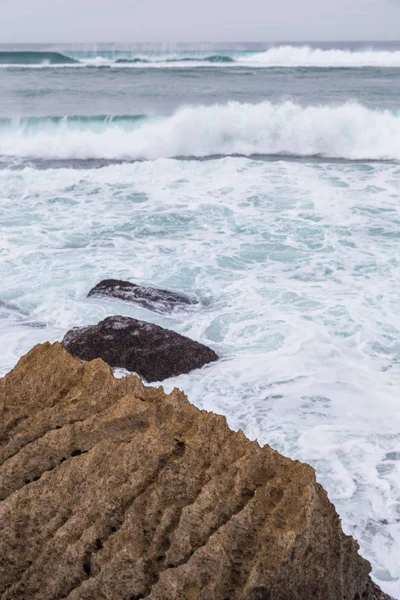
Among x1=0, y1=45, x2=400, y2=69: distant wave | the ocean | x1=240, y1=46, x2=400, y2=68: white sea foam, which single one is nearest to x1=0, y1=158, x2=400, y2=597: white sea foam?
the ocean

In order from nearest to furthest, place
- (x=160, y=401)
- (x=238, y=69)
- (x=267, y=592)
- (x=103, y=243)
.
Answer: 1. (x=267, y=592)
2. (x=160, y=401)
3. (x=103, y=243)
4. (x=238, y=69)

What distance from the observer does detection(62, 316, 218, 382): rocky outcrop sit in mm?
6273

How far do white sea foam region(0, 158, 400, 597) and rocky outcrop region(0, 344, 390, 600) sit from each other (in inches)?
59.4

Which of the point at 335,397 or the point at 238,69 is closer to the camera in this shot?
the point at 335,397

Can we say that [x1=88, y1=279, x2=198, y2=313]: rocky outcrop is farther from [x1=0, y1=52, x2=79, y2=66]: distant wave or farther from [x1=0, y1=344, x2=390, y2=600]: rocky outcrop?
[x1=0, y1=52, x2=79, y2=66]: distant wave

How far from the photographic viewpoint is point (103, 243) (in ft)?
35.5

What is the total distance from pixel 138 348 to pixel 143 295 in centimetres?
189

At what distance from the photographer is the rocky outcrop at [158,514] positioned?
2535mm

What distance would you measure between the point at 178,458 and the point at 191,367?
3.54m

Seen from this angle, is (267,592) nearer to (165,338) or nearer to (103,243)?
(165,338)

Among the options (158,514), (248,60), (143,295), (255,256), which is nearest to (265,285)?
(255,256)

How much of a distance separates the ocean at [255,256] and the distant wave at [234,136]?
78mm

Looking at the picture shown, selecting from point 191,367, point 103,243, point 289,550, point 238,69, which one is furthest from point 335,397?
point 238,69

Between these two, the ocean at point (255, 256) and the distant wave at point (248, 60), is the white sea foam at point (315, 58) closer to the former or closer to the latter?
the distant wave at point (248, 60)
